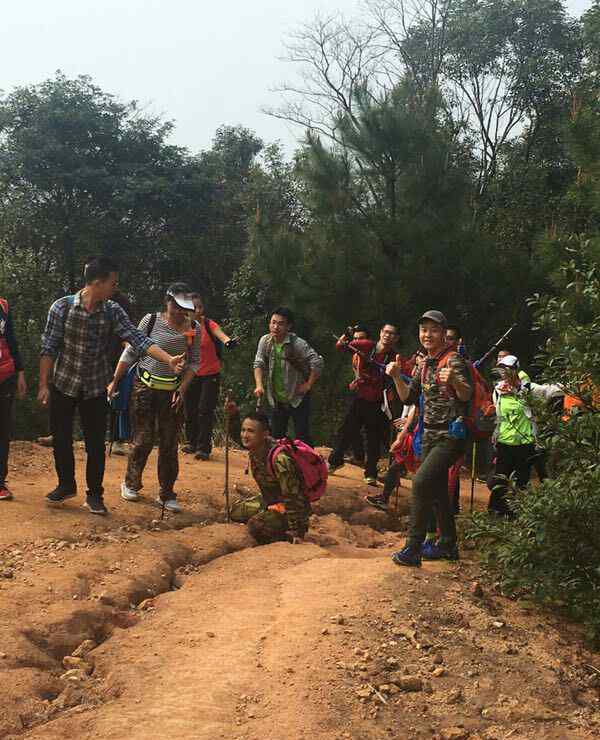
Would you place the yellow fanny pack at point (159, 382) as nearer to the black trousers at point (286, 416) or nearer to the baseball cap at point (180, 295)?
the baseball cap at point (180, 295)

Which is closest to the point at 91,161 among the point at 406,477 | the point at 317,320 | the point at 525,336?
the point at 317,320

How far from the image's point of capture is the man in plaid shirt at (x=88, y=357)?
5.88 metres

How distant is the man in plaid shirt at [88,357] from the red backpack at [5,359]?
360 millimetres

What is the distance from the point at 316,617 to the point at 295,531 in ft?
6.17

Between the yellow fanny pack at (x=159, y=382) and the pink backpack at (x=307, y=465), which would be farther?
the yellow fanny pack at (x=159, y=382)

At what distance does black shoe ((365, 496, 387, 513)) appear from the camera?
7.86 metres

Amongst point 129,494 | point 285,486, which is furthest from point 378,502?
point 129,494

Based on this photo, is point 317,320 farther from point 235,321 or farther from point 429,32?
point 429,32

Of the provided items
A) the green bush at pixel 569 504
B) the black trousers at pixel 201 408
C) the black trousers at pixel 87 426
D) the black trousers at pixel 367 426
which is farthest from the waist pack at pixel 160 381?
the green bush at pixel 569 504

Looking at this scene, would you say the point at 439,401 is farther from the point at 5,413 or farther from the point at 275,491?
the point at 5,413

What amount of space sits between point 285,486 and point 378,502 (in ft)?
6.69

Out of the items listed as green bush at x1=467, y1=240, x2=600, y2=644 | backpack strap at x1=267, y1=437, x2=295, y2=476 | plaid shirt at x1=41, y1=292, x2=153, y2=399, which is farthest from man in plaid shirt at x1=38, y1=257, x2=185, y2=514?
green bush at x1=467, y1=240, x2=600, y2=644

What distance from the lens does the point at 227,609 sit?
4.72m

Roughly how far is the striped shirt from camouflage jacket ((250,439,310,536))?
89 cm
